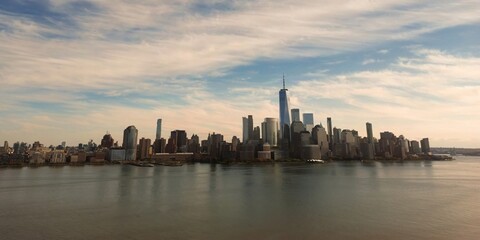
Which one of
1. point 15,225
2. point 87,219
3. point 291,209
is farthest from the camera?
point 291,209

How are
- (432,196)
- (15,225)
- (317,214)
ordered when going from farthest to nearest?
(432,196) < (317,214) < (15,225)

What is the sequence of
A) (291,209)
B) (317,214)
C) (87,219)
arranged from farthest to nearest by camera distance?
(291,209), (317,214), (87,219)

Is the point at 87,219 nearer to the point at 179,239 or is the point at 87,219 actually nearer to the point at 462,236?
the point at 179,239

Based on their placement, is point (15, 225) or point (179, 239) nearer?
point (179, 239)

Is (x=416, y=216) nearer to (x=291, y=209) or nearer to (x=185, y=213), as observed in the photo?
(x=291, y=209)

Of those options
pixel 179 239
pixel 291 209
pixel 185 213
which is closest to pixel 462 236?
pixel 291 209

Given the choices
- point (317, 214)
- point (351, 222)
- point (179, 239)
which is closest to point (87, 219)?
point (179, 239)

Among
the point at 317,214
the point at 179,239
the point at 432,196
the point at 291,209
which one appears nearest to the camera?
the point at 179,239

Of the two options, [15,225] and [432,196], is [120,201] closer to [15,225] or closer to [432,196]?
[15,225]

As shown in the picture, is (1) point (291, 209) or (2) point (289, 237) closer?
(2) point (289, 237)
